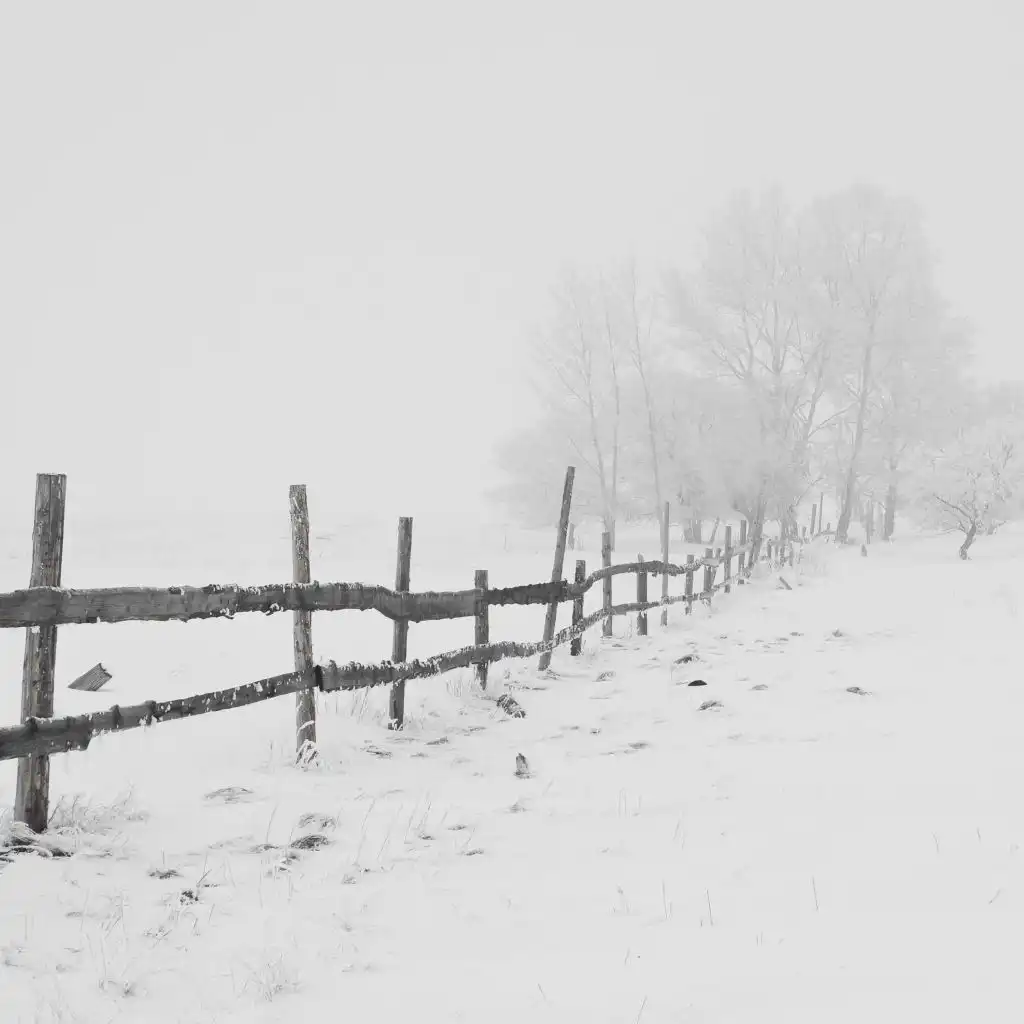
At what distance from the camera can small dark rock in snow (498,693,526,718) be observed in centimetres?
669

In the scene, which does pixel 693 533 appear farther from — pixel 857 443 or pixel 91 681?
pixel 91 681

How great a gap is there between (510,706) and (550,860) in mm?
3112

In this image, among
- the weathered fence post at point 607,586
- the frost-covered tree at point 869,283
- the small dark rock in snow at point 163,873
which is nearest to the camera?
the small dark rock in snow at point 163,873

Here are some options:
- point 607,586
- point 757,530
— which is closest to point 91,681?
point 607,586

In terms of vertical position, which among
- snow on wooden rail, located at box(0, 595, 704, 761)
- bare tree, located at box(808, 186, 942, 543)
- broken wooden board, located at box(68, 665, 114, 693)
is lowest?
broken wooden board, located at box(68, 665, 114, 693)

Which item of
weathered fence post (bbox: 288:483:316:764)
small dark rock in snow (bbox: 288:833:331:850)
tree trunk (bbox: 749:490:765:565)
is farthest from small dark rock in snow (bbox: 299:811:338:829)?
tree trunk (bbox: 749:490:765:565)

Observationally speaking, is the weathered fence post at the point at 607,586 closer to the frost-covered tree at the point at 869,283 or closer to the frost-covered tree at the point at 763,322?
the frost-covered tree at the point at 763,322

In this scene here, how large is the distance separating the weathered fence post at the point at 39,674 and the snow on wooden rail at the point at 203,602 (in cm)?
11

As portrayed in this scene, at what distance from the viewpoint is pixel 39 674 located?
11.9 ft

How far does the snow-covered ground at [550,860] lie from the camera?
2527mm

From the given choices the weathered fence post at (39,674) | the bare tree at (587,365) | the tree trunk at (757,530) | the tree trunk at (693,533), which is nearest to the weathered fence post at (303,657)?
the weathered fence post at (39,674)

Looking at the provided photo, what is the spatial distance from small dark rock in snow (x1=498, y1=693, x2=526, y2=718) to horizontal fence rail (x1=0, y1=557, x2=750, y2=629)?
0.83 meters

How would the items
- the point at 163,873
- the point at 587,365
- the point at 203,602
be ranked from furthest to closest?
the point at 587,365 < the point at 203,602 < the point at 163,873

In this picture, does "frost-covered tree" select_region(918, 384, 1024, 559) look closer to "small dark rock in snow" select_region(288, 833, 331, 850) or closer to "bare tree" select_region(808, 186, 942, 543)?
"bare tree" select_region(808, 186, 942, 543)
